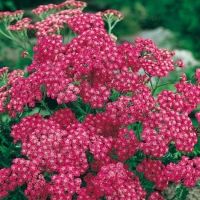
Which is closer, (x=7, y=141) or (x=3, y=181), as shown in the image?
(x=3, y=181)

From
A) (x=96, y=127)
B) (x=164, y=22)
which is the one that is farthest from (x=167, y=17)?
(x=96, y=127)

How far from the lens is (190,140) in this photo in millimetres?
2924

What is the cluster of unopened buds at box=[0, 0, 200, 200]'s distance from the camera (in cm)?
274

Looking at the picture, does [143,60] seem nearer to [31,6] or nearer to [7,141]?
[7,141]

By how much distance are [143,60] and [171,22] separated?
6.98 m

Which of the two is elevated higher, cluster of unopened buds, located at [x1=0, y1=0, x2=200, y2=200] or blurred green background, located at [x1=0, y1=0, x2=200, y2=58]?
cluster of unopened buds, located at [x1=0, y1=0, x2=200, y2=200]

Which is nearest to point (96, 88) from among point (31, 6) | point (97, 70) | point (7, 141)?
point (97, 70)

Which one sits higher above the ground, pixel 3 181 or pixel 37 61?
pixel 37 61

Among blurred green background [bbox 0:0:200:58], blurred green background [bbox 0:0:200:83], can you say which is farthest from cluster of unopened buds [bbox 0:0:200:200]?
blurred green background [bbox 0:0:200:58]

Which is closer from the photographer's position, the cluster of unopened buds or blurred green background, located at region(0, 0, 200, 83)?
the cluster of unopened buds

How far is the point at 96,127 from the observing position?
3062mm

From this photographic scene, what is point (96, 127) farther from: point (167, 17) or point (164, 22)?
point (164, 22)

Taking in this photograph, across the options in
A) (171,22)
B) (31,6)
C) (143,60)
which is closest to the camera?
(143,60)

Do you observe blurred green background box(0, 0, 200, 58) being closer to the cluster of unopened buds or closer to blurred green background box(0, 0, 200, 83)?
blurred green background box(0, 0, 200, 83)
